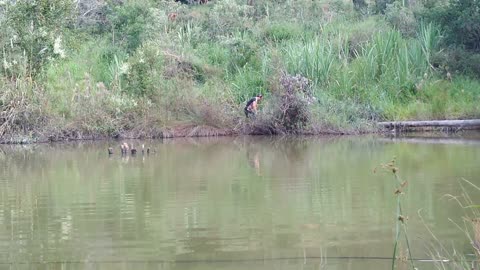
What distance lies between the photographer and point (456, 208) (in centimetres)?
1053

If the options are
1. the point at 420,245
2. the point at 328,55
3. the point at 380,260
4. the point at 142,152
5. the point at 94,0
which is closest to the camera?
the point at 380,260

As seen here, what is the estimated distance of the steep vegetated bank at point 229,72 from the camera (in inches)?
950

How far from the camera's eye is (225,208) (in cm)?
1111

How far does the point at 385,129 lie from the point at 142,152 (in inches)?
308

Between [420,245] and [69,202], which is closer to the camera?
[420,245]

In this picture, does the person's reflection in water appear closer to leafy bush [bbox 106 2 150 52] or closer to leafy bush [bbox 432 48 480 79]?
leafy bush [bbox 432 48 480 79]

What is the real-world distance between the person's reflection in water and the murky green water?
4 cm

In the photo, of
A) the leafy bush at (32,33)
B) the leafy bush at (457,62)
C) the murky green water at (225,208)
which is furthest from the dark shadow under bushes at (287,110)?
the leafy bush at (32,33)

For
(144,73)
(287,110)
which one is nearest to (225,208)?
(287,110)

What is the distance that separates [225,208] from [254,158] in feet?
22.3

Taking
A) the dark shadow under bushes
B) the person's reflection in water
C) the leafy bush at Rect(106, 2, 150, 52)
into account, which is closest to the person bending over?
the dark shadow under bushes

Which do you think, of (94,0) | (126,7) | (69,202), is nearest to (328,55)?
(126,7)

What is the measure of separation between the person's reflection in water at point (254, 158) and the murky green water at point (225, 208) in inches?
1.6

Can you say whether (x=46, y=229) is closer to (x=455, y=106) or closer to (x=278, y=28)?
(x=455, y=106)
